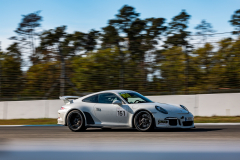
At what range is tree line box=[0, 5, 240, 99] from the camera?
1500 cm

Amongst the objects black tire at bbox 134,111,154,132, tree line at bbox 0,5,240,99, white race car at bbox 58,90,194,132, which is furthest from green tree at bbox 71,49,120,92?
black tire at bbox 134,111,154,132

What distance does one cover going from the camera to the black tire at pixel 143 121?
28.1ft

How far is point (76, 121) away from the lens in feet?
31.6

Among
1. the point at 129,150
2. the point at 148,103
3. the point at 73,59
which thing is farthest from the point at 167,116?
the point at 73,59

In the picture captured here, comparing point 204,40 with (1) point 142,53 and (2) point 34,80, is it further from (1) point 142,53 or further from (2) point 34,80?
(2) point 34,80

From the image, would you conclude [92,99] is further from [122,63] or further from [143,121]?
[122,63]

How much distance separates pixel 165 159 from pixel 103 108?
14.9ft

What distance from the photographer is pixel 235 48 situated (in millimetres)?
14812

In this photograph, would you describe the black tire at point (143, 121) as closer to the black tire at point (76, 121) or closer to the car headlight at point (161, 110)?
the car headlight at point (161, 110)

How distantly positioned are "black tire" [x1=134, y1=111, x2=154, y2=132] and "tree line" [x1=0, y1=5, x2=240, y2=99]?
6.66m

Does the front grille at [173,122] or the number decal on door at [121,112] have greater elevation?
the number decal on door at [121,112]

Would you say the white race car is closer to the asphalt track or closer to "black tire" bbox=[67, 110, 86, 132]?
"black tire" bbox=[67, 110, 86, 132]

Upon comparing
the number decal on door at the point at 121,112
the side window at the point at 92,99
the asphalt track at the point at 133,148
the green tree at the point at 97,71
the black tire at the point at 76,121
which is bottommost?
the asphalt track at the point at 133,148

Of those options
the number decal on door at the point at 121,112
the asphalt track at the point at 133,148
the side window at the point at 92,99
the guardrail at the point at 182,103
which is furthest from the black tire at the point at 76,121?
the guardrail at the point at 182,103
